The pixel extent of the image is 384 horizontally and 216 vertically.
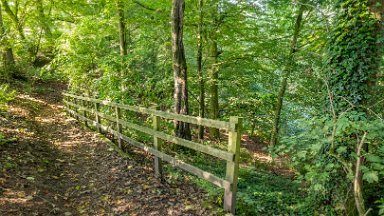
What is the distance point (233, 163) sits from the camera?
3932 millimetres

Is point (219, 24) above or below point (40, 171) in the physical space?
above

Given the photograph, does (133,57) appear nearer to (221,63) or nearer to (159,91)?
(159,91)

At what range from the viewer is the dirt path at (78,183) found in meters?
4.52

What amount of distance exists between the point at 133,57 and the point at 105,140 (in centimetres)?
275

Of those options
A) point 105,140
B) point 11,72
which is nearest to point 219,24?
point 105,140

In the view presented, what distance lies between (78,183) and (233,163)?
343 cm

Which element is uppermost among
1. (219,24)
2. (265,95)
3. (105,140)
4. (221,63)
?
(219,24)

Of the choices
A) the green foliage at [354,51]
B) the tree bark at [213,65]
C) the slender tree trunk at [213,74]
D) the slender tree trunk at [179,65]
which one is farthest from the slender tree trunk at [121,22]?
the green foliage at [354,51]

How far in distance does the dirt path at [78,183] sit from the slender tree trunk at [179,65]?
1198 millimetres

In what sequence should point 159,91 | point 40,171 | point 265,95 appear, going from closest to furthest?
point 40,171, point 159,91, point 265,95

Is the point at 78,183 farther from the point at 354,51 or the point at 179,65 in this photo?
the point at 354,51

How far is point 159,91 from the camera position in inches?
346

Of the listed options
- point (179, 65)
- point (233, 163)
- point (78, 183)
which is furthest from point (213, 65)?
point (233, 163)

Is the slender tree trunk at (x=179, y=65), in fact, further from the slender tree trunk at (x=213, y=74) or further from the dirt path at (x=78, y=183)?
the slender tree trunk at (x=213, y=74)
